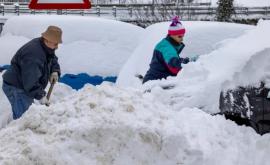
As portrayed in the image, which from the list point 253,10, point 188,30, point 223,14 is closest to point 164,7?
point 223,14

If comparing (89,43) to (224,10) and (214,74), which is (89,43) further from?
(224,10)

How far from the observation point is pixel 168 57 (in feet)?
21.2

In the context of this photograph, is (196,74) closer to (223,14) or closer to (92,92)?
(92,92)

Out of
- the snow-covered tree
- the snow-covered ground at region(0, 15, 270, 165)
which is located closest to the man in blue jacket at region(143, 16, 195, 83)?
the snow-covered ground at region(0, 15, 270, 165)

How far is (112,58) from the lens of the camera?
8.80 meters

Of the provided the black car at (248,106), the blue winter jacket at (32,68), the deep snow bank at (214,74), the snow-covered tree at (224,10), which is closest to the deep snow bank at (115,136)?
the black car at (248,106)

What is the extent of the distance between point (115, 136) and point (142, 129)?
196mm

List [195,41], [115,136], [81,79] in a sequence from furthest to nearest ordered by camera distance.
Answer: [81,79] < [195,41] < [115,136]

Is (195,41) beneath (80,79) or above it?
above

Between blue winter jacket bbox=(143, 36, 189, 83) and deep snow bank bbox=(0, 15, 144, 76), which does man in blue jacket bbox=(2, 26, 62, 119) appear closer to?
blue winter jacket bbox=(143, 36, 189, 83)

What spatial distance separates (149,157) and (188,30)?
3771 mm

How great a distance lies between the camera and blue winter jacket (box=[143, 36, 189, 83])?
6449mm

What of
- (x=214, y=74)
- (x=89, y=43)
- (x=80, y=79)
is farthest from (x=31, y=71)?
(x=89, y=43)

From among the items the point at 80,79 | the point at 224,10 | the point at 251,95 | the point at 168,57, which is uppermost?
the point at 168,57
